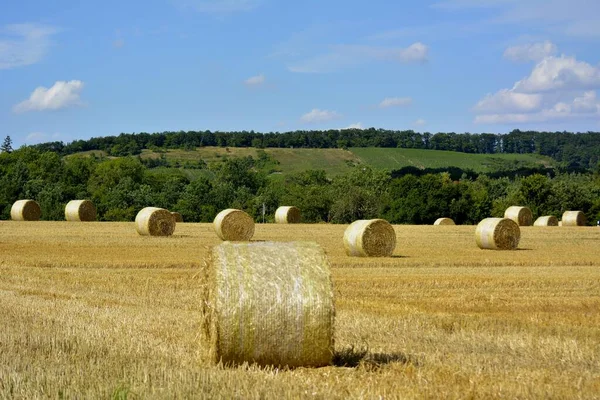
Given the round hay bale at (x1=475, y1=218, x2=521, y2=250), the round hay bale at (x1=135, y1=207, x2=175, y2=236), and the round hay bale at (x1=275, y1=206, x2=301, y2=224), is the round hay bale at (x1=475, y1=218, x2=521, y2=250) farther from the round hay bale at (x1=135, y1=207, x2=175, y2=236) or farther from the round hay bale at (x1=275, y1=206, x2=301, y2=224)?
the round hay bale at (x1=275, y1=206, x2=301, y2=224)

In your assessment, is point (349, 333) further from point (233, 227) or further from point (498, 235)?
point (233, 227)

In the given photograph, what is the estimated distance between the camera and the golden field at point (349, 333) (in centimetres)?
766

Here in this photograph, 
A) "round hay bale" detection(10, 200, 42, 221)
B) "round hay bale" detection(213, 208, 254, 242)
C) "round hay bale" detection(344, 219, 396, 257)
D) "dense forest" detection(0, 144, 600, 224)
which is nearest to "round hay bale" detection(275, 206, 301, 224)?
"round hay bale" detection(10, 200, 42, 221)

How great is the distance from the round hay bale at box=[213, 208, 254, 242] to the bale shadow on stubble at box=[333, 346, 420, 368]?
78.0ft

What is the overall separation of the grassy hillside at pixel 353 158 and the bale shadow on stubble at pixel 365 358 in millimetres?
112726

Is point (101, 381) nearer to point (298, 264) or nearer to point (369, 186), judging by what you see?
point (298, 264)

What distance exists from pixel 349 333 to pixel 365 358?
6.87ft

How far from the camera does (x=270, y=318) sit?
28.8 feet

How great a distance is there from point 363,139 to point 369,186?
63554 mm

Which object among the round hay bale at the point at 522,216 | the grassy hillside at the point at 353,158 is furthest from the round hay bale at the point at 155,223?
the grassy hillside at the point at 353,158

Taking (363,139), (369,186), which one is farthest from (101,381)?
(363,139)

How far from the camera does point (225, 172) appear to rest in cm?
9562

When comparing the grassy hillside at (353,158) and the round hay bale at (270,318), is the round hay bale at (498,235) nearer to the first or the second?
the round hay bale at (270,318)

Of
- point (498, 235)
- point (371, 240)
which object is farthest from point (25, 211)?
point (498, 235)
